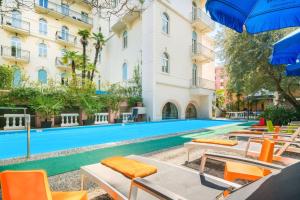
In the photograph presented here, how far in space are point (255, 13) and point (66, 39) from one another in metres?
22.8

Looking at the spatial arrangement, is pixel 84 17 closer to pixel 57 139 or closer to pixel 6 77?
pixel 6 77

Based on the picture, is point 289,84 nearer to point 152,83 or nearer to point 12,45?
point 152,83

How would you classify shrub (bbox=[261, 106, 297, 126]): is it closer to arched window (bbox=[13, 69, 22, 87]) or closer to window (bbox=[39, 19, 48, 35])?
arched window (bbox=[13, 69, 22, 87])

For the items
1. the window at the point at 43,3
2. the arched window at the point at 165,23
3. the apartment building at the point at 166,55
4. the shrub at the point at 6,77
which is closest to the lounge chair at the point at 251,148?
the shrub at the point at 6,77

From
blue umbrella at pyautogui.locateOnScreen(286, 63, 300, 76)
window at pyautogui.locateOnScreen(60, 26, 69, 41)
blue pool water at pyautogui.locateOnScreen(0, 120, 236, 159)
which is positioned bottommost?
blue pool water at pyautogui.locateOnScreen(0, 120, 236, 159)

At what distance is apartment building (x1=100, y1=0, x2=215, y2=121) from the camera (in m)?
16.7

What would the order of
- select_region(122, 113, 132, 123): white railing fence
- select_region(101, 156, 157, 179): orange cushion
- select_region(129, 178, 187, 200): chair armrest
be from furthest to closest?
select_region(122, 113, 132, 123): white railing fence → select_region(101, 156, 157, 179): orange cushion → select_region(129, 178, 187, 200): chair armrest

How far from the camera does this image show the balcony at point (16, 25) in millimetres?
18280

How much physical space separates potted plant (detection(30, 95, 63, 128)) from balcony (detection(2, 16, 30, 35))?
11.9 meters

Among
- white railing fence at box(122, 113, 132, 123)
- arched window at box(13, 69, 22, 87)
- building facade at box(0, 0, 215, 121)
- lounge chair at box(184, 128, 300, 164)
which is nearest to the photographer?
lounge chair at box(184, 128, 300, 164)

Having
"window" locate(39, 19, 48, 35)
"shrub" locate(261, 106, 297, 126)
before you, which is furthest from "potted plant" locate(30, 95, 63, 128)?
"window" locate(39, 19, 48, 35)

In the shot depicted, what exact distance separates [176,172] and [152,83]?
13.9 metres

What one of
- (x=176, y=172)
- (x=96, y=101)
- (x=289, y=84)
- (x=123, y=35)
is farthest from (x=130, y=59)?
(x=176, y=172)

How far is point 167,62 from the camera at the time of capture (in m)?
18.1
